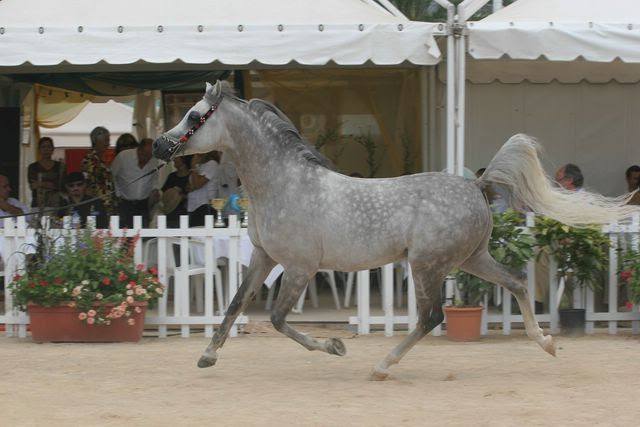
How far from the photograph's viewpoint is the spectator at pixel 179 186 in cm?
1103

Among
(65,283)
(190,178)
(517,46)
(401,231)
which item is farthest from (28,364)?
(517,46)

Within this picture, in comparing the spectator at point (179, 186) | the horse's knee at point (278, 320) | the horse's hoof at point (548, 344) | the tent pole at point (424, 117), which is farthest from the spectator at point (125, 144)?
the horse's hoof at point (548, 344)

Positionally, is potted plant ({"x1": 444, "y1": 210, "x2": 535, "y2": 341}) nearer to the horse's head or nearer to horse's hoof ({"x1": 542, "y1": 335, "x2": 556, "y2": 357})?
horse's hoof ({"x1": 542, "y1": 335, "x2": 556, "y2": 357})

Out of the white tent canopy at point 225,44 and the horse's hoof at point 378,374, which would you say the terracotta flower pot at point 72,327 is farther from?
the horse's hoof at point 378,374

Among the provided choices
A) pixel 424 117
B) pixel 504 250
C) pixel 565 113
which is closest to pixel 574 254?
pixel 504 250

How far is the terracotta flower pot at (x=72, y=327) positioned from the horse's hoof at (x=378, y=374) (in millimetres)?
2455

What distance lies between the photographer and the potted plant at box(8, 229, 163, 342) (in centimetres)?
815

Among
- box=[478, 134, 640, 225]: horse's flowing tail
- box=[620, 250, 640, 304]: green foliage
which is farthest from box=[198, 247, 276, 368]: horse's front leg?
box=[620, 250, 640, 304]: green foliage

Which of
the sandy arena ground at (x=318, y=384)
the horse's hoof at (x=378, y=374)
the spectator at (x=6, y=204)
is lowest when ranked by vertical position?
the sandy arena ground at (x=318, y=384)

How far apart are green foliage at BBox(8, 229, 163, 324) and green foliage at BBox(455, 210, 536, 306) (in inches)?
103

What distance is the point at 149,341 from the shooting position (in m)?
8.55

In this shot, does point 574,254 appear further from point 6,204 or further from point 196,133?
point 6,204

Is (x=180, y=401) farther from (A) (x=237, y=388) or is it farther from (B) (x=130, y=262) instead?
(B) (x=130, y=262)

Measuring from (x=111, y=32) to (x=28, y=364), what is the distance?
9.47 feet
